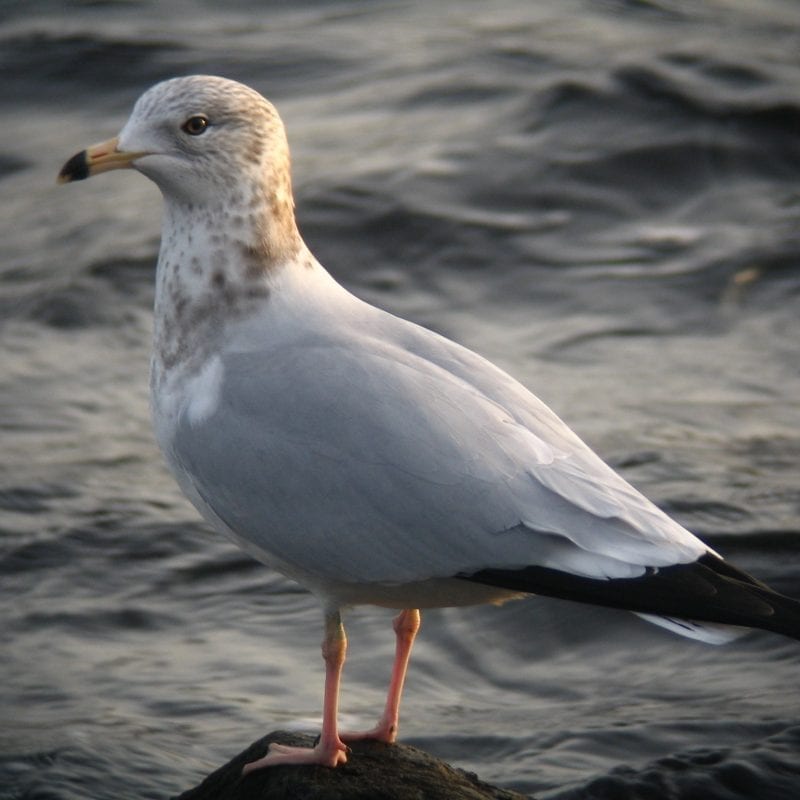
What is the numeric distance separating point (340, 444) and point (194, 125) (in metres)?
1.09

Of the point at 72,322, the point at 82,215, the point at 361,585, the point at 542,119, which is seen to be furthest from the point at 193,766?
the point at 542,119

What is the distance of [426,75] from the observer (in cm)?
1354

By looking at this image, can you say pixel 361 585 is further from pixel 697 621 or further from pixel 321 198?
pixel 321 198

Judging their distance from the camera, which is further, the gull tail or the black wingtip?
the black wingtip

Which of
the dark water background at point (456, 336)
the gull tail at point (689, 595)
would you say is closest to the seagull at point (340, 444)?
the gull tail at point (689, 595)

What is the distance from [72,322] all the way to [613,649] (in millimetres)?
4492

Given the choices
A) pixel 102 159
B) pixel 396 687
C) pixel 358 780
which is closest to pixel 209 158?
pixel 102 159

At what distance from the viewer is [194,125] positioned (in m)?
5.07

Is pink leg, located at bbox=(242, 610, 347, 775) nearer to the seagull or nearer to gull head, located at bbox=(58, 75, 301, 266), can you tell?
the seagull

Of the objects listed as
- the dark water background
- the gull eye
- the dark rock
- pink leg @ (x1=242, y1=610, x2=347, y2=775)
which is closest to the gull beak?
the gull eye

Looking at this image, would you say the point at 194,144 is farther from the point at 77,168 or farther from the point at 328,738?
the point at 328,738

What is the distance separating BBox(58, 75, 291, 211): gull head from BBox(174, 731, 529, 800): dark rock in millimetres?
1750

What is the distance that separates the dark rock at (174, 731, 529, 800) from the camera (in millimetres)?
4926

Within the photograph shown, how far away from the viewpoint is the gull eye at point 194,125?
5.06 metres
